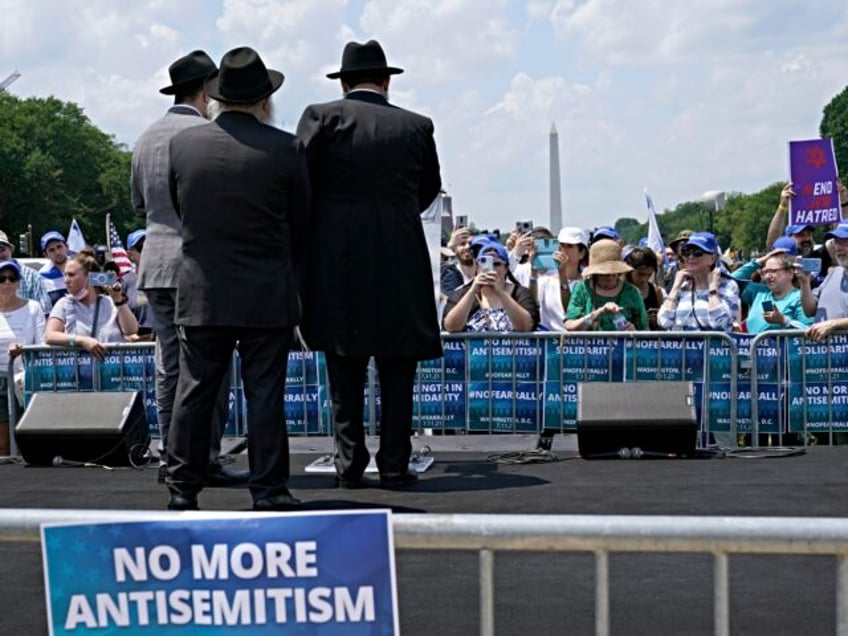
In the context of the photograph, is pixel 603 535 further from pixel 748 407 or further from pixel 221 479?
pixel 748 407

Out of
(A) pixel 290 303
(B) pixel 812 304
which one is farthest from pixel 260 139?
(B) pixel 812 304

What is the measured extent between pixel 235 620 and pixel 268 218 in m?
3.23

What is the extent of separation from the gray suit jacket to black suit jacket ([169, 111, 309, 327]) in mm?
808

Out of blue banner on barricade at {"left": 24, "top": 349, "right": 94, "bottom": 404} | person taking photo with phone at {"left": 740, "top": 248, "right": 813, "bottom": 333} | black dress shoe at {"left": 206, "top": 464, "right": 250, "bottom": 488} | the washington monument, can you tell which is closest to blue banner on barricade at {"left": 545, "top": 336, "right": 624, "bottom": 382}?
person taking photo with phone at {"left": 740, "top": 248, "right": 813, "bottom": 333}

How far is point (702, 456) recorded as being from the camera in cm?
788

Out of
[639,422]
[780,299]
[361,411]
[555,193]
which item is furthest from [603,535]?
[555,193]

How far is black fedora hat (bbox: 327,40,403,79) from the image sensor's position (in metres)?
6.64

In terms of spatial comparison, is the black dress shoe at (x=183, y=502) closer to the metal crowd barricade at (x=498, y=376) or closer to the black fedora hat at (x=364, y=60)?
the black fedora hat at (x=364, y=60)

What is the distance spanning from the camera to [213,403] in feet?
19.6

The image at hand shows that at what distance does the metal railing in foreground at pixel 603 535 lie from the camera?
260cm

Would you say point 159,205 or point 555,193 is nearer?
point 159,205

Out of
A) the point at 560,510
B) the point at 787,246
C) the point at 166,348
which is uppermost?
the point at 787,246

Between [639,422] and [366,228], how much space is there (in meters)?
2.21

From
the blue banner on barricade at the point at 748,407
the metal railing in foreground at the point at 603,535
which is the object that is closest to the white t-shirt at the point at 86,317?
the blue banner on barricade at the point at 748,407
